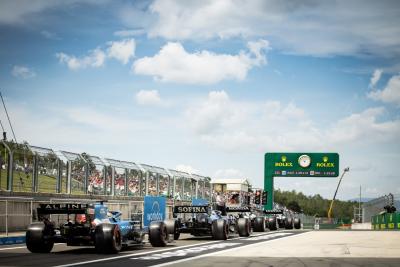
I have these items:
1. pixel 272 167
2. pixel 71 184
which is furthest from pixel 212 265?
pixel 272 167

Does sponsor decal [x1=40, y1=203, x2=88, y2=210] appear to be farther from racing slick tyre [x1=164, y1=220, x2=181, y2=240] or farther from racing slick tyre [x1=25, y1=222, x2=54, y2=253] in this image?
racing slick tyre [x1=164, y1=220, x2=181, y2=240]

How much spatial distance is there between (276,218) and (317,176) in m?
15.2

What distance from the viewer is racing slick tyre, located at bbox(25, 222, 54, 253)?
1588 cm

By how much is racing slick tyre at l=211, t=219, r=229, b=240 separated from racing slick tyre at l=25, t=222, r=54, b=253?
8.56 metres

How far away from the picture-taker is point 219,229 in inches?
921

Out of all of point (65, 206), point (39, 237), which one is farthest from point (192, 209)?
point (39, 237)

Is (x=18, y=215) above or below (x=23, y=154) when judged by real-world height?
below

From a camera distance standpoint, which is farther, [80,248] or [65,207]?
[80,248]

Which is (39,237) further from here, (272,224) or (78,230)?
(272,224)

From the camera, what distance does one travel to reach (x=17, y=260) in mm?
14008

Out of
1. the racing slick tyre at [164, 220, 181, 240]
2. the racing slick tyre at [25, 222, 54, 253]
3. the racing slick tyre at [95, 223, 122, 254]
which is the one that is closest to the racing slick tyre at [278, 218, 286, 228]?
the racing slick tyre at [164, 220, 181, 240]

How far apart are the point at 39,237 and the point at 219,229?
895 cm

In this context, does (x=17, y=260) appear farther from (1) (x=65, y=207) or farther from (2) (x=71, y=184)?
(2) (x=71, y=184)

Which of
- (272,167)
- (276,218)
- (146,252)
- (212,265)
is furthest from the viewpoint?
(272,167)
